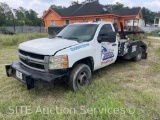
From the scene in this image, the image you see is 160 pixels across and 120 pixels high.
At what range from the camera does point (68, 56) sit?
355cm

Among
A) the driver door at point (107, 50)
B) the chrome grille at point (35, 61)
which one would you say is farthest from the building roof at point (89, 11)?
the chrome grille at point (35, 61)

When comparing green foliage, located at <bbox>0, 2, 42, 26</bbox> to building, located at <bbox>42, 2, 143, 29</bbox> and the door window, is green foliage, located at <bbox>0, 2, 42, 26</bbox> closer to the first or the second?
building, located at <bbox>42, 2, 143, 29</bbox>

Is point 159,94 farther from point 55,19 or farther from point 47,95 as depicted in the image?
point 55,19

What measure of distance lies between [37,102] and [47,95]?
0.38m

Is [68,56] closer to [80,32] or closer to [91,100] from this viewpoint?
[91,100]

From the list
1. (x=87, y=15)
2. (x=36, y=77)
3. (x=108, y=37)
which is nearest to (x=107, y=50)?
(x=108, y=37)

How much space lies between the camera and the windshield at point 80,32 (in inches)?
175

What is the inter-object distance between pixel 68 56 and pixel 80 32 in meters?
1.39

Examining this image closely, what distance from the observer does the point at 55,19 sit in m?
30.0

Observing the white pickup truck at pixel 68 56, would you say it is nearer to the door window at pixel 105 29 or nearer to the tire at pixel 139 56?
the door window at pixel 105 29

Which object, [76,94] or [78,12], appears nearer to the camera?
[76,94]

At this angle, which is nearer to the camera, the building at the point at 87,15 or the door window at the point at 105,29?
the door window at the point at 105,29

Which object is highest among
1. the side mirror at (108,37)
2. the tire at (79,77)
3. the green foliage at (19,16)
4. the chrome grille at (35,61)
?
the green foliage at (19,16)

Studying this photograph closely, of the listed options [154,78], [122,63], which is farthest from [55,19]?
[154,78]
